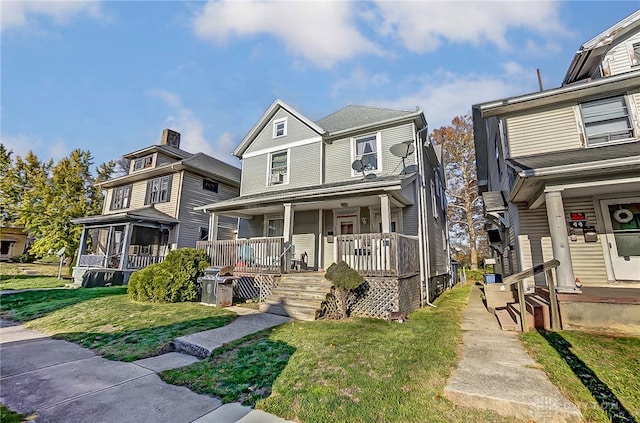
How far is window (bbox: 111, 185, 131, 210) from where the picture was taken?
20128mm

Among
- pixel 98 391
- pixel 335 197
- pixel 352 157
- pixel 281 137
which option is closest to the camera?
pixel 98 391

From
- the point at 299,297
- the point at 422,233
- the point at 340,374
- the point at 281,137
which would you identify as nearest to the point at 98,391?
the point at 340,374

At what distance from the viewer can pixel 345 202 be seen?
10.3 metres

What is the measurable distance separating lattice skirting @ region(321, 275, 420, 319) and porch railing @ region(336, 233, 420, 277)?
29cm

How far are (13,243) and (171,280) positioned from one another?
3730cm

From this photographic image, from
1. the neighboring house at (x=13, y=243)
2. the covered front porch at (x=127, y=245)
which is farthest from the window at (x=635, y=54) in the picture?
the neighboring house at (x=13, y=243)

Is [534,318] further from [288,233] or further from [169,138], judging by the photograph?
[169,138]

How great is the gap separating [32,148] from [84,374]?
3157cm

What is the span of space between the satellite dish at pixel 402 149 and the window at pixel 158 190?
47.9 feet

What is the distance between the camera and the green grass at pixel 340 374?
2.87 m

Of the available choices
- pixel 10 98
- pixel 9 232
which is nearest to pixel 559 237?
pixel 10 98

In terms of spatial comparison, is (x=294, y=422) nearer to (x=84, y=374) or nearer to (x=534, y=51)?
(x=84, y=374)

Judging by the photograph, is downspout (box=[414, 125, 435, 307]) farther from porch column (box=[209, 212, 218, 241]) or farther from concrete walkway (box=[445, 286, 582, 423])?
porch column (box=[209, 212, 218, 241])

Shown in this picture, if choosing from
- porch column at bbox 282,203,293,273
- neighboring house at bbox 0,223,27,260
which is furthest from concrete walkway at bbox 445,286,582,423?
neighboring house at bbox 0,223,27,260
